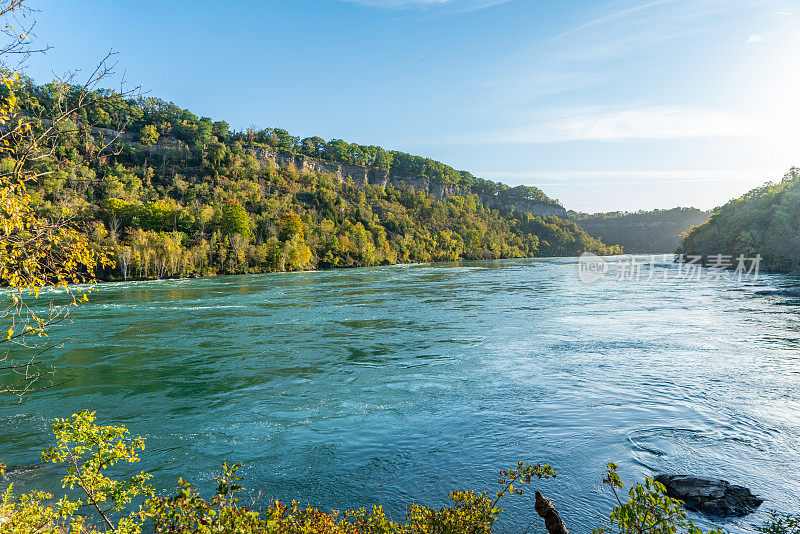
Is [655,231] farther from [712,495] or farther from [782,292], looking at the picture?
[712,495]

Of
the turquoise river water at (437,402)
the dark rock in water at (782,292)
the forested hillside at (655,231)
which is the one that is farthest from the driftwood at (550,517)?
the forested hillside at (655,231)

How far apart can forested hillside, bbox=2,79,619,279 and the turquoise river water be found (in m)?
5.91

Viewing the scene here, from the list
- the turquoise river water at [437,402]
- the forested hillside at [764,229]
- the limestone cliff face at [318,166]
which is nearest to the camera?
the turquoise river water at [437,402]

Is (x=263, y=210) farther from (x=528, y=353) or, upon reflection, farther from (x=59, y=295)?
(x=528, y=353)

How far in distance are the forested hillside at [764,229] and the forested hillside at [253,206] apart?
64796mm

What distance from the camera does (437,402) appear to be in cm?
1230

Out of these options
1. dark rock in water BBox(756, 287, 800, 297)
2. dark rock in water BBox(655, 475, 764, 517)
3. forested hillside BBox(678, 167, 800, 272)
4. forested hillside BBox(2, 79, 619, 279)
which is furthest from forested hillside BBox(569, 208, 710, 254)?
dark rock in water BBox(655, 475, 764, 517)

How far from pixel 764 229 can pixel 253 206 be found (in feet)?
299

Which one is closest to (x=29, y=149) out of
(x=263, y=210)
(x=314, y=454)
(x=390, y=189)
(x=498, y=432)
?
(x=314, y=454)

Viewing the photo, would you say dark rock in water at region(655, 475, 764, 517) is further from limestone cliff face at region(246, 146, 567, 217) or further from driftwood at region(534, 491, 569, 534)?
limestone cliff face at region(246, 146, 567, 217)

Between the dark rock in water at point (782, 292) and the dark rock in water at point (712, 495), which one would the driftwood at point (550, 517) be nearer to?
the dark rock in water at point (712, 495)

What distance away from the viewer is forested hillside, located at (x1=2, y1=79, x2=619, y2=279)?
5862 cm

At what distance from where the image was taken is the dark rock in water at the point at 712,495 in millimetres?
6926

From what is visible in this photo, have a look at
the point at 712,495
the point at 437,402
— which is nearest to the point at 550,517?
the point at 712,495
